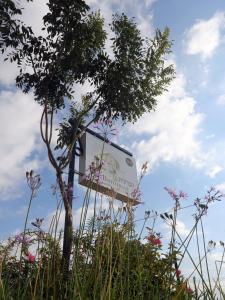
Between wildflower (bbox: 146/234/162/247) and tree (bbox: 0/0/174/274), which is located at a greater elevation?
tree (bbox: 0/0/174/274)

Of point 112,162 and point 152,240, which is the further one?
point 112,162

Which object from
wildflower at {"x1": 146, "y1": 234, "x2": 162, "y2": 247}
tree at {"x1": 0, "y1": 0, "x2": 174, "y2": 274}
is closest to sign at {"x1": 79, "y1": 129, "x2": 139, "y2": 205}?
tree at {"x1": 0, "y1": 0, "x2": 174, "y2": 274}

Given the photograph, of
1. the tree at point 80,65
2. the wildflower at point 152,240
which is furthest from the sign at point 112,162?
the wildflower at point 152,240

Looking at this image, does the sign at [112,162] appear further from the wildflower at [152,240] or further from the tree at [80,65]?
the wildflower at [152,240]

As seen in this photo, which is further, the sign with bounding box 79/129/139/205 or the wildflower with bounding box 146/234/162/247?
the sign with bounding box 79/129/139/205

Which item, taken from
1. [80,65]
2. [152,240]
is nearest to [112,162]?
[80,65]

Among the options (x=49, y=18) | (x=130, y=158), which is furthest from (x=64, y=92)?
(x=130, y=158)

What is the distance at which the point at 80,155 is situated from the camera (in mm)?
9648

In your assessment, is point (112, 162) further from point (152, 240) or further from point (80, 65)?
point (152, 240)

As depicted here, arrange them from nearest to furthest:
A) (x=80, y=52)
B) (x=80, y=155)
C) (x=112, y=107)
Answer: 1. (x=80, y=52)
2. (x=112, y=107)
3. (x=80, y=155)

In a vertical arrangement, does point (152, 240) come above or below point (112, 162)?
below

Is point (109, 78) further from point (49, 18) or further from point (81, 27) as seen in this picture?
point (49, 18)

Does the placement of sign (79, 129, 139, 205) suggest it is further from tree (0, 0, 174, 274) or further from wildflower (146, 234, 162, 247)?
wildflower (146, 234, 162, 247)

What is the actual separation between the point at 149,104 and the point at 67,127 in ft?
6.40
